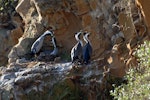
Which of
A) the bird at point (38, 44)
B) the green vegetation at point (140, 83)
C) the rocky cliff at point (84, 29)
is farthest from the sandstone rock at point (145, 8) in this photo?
the bird at point (38, 44)

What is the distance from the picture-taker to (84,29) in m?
16.6

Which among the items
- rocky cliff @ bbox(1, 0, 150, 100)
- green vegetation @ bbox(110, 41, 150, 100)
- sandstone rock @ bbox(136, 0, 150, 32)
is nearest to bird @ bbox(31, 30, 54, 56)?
rocky cliff @ bbox(1, 0, 150, 100)

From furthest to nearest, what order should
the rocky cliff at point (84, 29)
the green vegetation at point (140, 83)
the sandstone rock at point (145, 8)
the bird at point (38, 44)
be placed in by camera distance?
1. the bird at point (38, 44)
2. the rocky cliff at point (84, 29)
3. the sandstone rock at point (145, 8)
4. the green vegetation at point (140, 83)

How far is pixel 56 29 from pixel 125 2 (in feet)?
12.3

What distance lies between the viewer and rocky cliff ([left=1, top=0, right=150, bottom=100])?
1346 cm

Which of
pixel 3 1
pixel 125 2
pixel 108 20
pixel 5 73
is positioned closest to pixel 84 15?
pixel 108 20

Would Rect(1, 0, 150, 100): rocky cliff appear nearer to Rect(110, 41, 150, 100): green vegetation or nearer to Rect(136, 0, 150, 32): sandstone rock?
Rect(136, 0, 150, 32): sandstone rock

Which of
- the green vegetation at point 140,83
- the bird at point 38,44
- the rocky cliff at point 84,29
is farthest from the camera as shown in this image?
the bird at point 38,44

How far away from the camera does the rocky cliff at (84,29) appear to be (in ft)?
44.2

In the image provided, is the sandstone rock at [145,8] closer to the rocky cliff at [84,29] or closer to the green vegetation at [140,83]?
the rocky cliff at [84,29]

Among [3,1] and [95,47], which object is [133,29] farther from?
[3,1]

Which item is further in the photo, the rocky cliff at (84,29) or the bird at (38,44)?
the bird at (38,44)

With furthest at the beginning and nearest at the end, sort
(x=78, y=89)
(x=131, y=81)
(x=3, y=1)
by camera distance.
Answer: (x=3, y=1)
(x=78, y=89)
(x=131, y=81)

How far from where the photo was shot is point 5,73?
1442 cm
